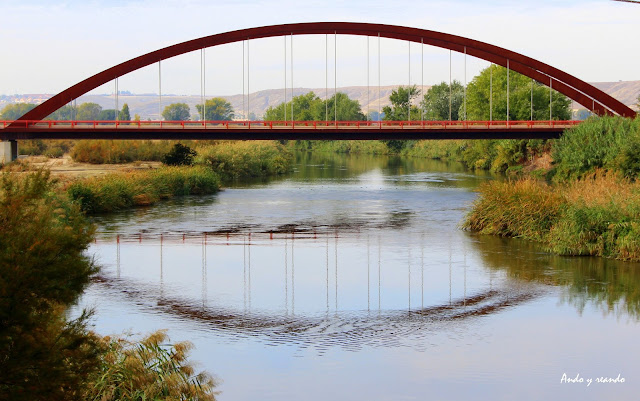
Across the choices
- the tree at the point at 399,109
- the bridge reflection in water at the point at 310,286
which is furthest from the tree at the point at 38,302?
the tree at the point at 399,109

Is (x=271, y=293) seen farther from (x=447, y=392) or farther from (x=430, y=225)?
(x=430, y=225)

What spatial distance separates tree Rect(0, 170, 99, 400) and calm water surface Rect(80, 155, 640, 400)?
15.1 feet

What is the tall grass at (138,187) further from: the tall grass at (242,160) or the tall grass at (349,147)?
the tall grass at (349,147)

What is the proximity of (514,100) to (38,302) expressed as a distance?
67.9m

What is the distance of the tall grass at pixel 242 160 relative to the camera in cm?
6051

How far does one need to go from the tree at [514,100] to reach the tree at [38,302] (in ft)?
195

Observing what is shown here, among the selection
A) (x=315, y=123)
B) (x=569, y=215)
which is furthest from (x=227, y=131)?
(x=569, y=215)

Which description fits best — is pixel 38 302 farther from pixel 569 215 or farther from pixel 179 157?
pixel 179 157

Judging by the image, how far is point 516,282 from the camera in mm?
21422

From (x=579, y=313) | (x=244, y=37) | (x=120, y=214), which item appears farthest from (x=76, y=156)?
(x=579, y=313)

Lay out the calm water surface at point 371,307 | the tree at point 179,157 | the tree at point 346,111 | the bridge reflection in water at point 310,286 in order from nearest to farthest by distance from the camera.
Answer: the calm water surface at point 371,307 < the bridge reflection in water at point 310,286 < the tree at point 179,157 < the tree at point 346,111

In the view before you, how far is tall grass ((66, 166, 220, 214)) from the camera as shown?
3828 cm

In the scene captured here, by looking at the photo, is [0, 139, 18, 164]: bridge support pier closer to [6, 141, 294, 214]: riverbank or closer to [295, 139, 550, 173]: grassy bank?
[6, 141, 294, 214]: riverbank

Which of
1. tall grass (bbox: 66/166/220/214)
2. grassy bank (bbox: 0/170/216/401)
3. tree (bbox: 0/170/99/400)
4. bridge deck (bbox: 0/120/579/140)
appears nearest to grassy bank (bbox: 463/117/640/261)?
tall grass (bbox: 66/166/220/214)
